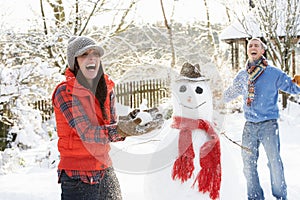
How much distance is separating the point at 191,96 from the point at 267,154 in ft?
3.19

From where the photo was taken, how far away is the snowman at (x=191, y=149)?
3.04m

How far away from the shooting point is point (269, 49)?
34.4 ft

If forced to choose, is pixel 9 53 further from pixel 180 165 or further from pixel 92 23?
pixel 180 165

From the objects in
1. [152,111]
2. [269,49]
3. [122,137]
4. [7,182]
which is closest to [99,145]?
[122,137]

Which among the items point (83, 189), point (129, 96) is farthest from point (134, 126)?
point (129, 96)

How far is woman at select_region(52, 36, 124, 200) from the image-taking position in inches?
79.7

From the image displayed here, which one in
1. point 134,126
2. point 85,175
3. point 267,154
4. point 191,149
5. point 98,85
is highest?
point 98,85

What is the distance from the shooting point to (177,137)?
3139 mm

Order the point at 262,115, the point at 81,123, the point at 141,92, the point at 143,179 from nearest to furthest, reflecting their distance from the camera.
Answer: the point at 81,123 → the point at 143,179 → the point at 262,115 → the point at 141,92

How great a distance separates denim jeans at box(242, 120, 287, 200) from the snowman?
1.81 feet

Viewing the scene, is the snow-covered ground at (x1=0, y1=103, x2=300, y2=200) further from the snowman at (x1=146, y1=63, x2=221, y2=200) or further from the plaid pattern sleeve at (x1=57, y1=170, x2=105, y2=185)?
the plaid pattern sleeve at (x1=57, y1=170, x2=105, y2=185)

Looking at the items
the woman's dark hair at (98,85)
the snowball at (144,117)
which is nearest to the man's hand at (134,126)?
the snowball at (144,117)

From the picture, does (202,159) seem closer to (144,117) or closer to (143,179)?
(143,179)

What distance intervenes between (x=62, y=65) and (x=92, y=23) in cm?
114
